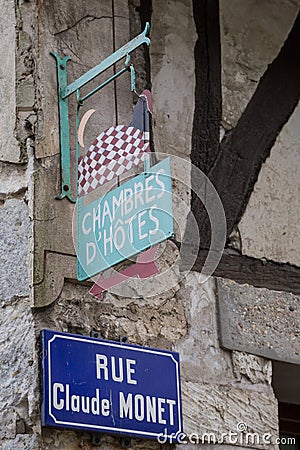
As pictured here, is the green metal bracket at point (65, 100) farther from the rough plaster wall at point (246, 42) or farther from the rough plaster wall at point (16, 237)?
the rough plaster wall at point (246, 42)

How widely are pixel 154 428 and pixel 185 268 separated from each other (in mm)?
562

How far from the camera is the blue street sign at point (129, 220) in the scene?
265 centimetres

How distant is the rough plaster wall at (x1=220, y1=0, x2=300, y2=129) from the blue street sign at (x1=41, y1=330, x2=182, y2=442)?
3.21 feet

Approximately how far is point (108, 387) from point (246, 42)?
1.46 metres

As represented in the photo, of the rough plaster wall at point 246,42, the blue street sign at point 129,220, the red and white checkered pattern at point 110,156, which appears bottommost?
the blue street sign at point 129,220

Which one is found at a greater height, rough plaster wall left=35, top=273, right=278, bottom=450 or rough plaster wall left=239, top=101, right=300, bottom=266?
rough plaster wall left=239, top=101, right=300, bottom=266

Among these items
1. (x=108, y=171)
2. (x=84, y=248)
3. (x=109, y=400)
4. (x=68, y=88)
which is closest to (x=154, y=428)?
(x=109, y=400)

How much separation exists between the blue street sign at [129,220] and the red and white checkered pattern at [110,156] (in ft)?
0.30

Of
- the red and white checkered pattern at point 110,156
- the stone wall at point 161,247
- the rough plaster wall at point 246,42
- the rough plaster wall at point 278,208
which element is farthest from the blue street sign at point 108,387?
the rough plaster wall at point 246,42

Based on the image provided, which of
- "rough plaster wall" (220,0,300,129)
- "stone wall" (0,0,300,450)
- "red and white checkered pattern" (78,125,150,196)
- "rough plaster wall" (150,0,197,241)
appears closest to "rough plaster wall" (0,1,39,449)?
"stone wall" (0,0,300,450)

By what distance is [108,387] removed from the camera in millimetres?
2939

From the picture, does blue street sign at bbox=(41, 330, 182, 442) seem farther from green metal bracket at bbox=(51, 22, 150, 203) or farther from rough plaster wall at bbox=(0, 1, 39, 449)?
green metal bracket at bbox=(51, 22, 150, 203)

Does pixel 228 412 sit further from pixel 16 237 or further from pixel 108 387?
pixel 16 237

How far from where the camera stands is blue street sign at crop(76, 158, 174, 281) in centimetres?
265
